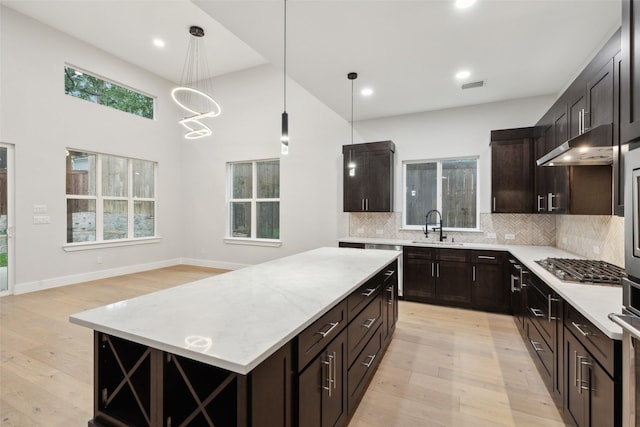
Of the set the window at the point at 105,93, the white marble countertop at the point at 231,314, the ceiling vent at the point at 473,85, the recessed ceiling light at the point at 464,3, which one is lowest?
the white marble countertop at the point at 231,314

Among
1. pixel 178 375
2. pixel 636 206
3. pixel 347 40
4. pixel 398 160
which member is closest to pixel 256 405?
pixel 178 375

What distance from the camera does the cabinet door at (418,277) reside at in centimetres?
437

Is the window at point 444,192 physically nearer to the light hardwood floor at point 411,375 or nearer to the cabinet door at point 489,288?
the cabinet door at point 489,288

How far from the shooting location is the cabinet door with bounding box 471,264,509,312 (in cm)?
398

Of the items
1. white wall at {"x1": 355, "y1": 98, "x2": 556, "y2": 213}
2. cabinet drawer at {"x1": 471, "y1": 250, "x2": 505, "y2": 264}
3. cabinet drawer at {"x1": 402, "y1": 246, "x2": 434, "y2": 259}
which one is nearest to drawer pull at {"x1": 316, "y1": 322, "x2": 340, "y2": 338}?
cabinet drawer at {"x1": 402, "y1": 246, "x2": 434, "y2": 259}

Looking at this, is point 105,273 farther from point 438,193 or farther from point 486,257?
point 486,257

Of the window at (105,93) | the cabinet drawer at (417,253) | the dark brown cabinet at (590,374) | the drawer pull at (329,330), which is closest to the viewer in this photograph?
the dark brown cabinet at (590,374)

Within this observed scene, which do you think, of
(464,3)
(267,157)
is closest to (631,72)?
(464,3)

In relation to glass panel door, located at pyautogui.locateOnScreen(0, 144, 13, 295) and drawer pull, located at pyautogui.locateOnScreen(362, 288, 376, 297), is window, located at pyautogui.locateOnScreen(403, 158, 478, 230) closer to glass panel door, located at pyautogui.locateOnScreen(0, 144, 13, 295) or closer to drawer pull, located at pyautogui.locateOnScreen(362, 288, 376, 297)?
drawer pull, located at pyautogui.locateOnScreen(362, 288, 376, 297)

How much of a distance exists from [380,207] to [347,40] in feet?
8.71

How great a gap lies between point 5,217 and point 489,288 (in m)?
7.34

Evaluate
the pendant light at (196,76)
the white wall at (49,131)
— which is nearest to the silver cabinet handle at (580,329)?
the pendant light at (196,76)

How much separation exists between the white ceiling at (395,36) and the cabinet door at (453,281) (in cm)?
247

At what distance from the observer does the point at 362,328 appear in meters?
2.13
